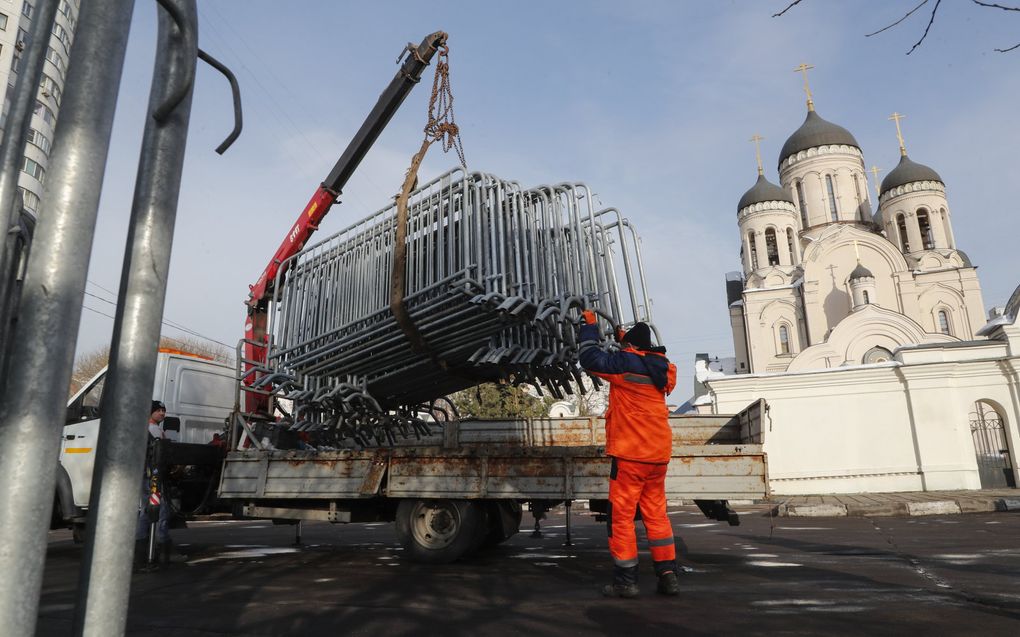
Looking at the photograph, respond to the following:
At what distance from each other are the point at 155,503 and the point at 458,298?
3875 mm

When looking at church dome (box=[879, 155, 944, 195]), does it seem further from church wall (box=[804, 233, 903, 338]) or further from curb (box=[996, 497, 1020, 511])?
curb (box=[996, 497, 1020, 511])

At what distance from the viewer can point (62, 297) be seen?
1288 millimetres

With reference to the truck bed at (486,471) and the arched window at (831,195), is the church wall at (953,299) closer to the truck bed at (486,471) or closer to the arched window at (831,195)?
the arched window at (831,195)

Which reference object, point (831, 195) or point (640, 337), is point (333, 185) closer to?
point (640, 337)

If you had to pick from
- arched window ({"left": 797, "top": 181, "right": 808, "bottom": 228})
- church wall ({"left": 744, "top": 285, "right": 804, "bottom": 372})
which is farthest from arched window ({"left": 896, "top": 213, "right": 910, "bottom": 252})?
church wall ({"left": 744, "top": 285, "right": 804, "bottom": 372})

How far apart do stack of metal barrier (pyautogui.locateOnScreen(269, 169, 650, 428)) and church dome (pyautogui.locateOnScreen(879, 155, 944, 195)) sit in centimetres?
3971

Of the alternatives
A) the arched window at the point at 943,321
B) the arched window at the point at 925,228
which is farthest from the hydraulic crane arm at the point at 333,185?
the arched window at the point at 925,228

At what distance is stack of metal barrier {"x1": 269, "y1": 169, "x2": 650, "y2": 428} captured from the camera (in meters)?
5.66

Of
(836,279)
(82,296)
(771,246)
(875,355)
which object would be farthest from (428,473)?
(771,246)

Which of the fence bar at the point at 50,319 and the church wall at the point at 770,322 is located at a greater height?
the church wall at the point at 770,322

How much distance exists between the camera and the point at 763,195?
40.9 meters

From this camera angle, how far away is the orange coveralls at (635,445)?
4.88 metres

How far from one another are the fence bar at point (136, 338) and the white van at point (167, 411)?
241 inches

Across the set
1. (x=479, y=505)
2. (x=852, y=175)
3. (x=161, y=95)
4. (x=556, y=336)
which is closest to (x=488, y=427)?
(x=479, y=505)
